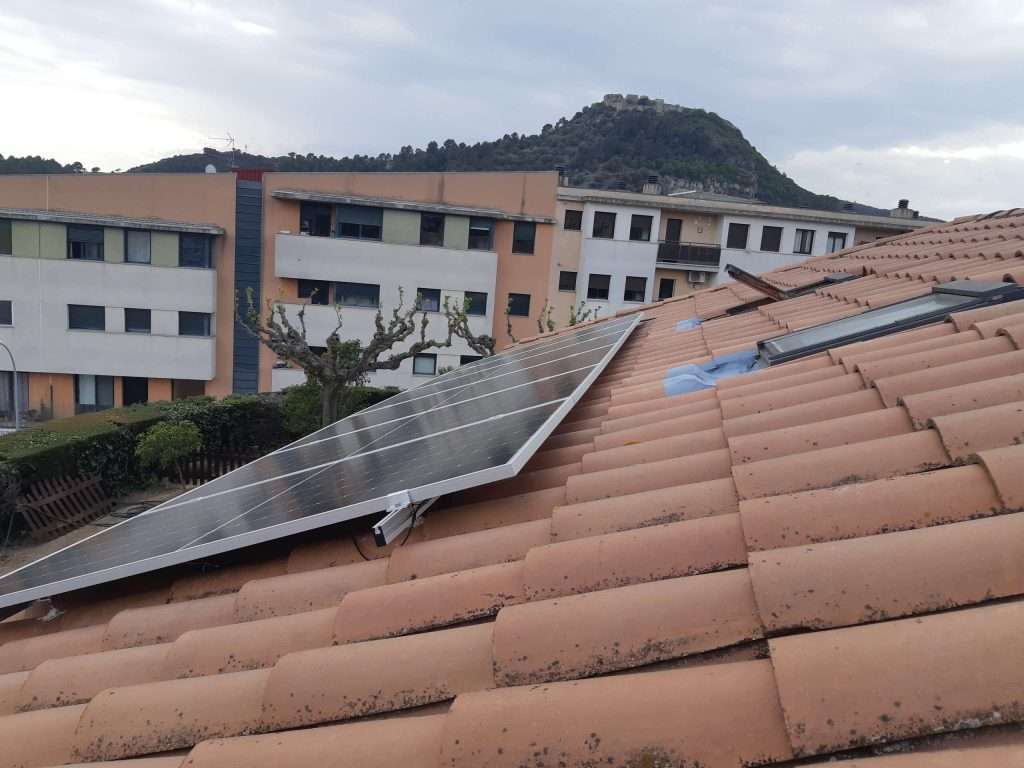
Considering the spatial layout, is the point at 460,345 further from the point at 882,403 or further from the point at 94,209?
the point at 882,403

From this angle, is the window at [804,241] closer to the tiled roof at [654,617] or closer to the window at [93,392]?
the window at [93,392]

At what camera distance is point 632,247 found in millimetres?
38344

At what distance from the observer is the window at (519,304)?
37812mm

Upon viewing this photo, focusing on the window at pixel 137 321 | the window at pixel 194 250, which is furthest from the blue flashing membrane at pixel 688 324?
the window at pixel 137 321

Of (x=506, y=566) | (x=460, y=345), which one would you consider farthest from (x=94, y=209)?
(x=506, y=566)

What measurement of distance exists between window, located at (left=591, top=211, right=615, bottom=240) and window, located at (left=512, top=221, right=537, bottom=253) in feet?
11.6

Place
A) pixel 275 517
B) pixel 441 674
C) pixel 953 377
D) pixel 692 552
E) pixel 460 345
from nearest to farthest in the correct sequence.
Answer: pixel 441 674 < pixel 692 552 < pixel 953 377 < pixel 275 517 < pixel 460 345

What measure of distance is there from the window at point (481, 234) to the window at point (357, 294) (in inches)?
217

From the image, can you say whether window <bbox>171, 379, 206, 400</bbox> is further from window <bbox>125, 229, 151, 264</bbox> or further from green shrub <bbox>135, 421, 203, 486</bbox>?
green shrub <bbox>135, 421, 203, 486</bbox>

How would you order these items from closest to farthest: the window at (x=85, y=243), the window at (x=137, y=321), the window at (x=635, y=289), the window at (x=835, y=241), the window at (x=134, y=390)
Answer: the window at (x=85, y=243)
the window at (x=137, y=321)
the window at (x=134, y=390)
the window at (x=635, y=289)
the window at (x=835, y=241)

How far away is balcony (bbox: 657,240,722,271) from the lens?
39.4m

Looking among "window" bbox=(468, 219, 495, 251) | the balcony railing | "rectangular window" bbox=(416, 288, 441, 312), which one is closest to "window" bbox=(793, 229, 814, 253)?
the balcony railing

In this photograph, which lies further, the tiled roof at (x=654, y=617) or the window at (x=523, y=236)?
the window at (x=523, y=236)

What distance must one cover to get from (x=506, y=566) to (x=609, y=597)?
59cm
